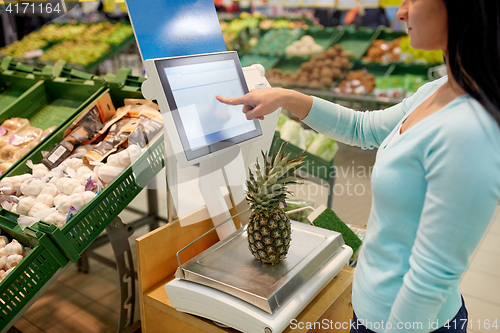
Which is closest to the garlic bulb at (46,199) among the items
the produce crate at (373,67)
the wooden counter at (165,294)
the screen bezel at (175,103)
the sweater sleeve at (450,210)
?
the wooden counter at (165,294)

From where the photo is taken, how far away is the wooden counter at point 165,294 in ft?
4.62

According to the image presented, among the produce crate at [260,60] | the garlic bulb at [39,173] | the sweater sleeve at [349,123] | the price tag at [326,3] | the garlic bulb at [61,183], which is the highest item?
the price tag at [326,3]

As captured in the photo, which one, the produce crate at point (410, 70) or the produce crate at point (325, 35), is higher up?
the produce crate at point (325, 35)

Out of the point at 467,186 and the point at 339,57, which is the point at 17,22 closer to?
the point at 339,57

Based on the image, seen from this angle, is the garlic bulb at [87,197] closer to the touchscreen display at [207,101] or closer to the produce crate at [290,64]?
the touchscreen display at [207,101]

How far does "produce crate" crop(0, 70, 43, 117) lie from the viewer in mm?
2748

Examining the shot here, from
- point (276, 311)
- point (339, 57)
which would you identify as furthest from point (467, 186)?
point (339, 57)

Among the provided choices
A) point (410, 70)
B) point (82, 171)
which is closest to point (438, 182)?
point (82, 171)

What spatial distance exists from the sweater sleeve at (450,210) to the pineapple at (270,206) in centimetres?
54

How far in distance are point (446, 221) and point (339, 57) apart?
199 inches

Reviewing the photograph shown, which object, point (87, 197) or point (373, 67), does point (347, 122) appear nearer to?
point (87, 197)

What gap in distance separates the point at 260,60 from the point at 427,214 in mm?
5444

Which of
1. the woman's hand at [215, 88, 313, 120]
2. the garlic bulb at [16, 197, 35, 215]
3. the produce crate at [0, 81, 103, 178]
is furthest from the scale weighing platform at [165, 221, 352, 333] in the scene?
the produce crate at [0, 81, 103, 178]

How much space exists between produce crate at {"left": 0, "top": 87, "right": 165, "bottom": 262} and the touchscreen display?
51cm
